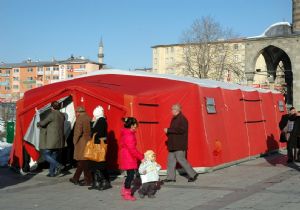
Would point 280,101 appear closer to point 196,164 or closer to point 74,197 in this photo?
point 196,164

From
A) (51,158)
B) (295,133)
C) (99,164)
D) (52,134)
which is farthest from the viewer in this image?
(295,133)

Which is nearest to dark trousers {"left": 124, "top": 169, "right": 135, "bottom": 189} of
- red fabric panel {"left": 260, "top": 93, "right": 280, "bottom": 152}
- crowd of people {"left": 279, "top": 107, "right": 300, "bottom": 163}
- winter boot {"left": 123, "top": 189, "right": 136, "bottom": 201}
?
winter boot {"left": 123, "top": 189, "right": 136, "bottom": 201}

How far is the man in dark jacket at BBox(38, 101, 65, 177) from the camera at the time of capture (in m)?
11.9

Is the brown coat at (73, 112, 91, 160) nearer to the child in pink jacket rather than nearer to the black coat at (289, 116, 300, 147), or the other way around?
the child in pink jacket

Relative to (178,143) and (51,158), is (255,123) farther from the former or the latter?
(51,158)

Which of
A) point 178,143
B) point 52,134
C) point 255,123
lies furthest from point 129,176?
point 255,123

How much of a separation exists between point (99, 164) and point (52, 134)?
233 cm

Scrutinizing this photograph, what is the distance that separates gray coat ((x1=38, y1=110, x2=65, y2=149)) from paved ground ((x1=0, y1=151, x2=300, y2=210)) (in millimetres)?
812

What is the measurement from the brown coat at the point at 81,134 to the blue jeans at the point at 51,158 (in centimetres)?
140

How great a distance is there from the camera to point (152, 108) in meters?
12.5

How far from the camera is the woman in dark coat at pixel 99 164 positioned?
33.0 ft

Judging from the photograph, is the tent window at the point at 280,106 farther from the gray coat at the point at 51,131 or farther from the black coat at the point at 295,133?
the gray coat at the point at 51,131

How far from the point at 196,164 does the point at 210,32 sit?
1913 inches

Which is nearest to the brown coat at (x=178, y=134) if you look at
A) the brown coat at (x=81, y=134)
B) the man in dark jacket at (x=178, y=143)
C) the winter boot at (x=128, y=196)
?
the man in dark jacket at (x=178, y=143)
